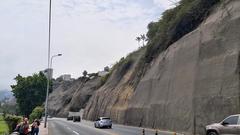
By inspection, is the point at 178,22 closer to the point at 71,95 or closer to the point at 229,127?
the point at 229,127

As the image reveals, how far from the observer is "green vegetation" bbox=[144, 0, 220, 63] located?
169 ft

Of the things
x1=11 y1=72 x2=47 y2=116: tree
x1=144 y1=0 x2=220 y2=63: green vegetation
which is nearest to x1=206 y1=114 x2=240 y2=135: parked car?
x1=144 y1=0 x2=220 y2=63: green vegetation

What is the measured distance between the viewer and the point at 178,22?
5650cm

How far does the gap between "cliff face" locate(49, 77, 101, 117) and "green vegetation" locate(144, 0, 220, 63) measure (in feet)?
198

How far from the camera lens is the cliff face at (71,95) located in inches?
5748

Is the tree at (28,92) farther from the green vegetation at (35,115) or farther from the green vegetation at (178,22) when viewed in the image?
the green vegetation at (178,22)

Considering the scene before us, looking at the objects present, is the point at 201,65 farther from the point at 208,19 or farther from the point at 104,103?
the point at 104,103

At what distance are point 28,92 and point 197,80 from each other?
44828mm

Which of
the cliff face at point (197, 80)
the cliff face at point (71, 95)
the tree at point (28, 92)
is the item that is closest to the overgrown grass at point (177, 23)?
the cliff face at point (197, 80)

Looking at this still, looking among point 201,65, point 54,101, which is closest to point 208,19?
point 201,65

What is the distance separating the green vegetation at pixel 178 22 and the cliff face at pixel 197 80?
241 cm

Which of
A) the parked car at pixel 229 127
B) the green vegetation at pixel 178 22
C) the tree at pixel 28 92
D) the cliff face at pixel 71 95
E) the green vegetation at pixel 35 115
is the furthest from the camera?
the cliff face at pixel 71 95

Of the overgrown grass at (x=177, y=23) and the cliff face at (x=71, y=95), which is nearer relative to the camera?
the overgrown grass at (x=177, y=23)

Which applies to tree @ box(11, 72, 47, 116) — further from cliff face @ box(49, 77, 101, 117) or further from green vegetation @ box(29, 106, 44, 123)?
cliff face @ box(49, 77, 101, 117)
